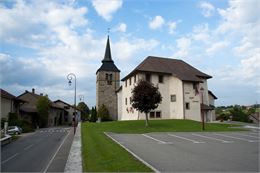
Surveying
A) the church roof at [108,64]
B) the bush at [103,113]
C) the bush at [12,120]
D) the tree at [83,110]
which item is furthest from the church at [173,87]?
the tree at [83,110]

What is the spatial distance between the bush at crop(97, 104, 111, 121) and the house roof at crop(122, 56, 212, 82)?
2063cm

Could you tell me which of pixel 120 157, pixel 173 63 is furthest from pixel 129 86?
pixel 120 157

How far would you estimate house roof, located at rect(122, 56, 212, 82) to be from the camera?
53.5m

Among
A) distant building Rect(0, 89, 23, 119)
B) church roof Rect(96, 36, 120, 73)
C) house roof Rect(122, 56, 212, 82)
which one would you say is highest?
church roof Rect(96, 36, 120, 73)

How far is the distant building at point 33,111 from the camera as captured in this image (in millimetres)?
65294

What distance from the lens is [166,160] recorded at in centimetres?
1266

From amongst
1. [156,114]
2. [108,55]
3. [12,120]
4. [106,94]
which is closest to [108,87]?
[106,94]

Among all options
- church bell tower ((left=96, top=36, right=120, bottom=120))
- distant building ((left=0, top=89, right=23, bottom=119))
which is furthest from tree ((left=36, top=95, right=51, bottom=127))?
church bell tower ((left=96, top=36, right=120, bottom=120))

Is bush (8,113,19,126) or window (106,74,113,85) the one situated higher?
window (106,74,113,85)

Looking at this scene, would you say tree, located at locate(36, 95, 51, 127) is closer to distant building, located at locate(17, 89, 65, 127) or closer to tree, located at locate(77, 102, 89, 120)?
distant building, located at locate(17, 89, 65, 127)

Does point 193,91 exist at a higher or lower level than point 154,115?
higher

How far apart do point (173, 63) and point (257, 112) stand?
42545 millimetres

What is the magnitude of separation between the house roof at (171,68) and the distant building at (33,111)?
76.2ft

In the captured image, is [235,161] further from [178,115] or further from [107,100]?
[107,100]
